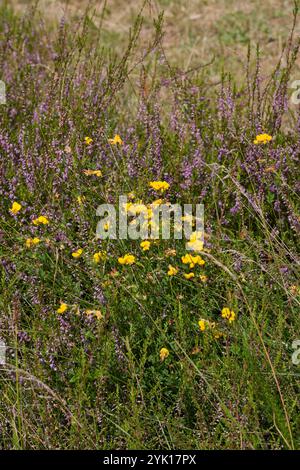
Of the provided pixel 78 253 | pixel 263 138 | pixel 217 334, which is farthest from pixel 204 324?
pixel 263 138

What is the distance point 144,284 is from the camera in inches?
113

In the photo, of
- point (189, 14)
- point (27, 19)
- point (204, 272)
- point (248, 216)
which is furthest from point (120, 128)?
point (189, 14)

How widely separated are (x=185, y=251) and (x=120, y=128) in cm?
131

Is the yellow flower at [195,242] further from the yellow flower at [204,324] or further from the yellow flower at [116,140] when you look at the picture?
the yellow flower at [116,140]

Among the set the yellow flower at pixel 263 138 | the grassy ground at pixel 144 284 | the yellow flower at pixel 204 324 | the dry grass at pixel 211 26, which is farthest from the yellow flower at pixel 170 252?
the dry grass at pixel 211 26

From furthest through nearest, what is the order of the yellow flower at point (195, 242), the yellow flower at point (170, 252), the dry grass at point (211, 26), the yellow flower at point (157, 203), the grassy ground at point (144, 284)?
the dry grass at point (211, 26)
the yellow flower at point (157, 203)
the yellow flower at point (170, 252)
the yellow flower at point (195, 242)
the grassy ground at point (144, 284)

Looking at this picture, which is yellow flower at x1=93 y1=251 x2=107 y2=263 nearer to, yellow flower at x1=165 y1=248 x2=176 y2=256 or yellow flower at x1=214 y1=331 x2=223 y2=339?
yellow flower at x1=165 y1=248 x2=176 y2=256

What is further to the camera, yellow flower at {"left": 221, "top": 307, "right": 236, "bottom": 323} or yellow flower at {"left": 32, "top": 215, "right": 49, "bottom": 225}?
yellow flower at {"left": 32, "top": 215, "right": 49, "bottom": 225}

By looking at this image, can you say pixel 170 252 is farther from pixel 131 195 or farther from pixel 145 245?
pixel 131 195

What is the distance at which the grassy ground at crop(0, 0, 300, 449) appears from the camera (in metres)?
2.48

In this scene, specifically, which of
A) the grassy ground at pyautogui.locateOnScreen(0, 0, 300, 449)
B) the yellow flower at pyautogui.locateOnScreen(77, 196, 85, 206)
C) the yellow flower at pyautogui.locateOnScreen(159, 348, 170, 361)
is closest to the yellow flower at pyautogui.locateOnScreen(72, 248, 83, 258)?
the grassy ground at pyautogui.locateOnScreen(0, 0, 300, 449)

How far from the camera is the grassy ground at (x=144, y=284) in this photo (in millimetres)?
2482

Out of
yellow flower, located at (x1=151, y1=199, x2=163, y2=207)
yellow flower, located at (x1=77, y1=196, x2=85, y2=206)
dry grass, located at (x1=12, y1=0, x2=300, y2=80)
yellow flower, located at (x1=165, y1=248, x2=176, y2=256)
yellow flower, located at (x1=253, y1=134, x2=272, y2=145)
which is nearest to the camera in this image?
yellow flower, located at (x1=165, y1=248, x2=176, y2=256)
